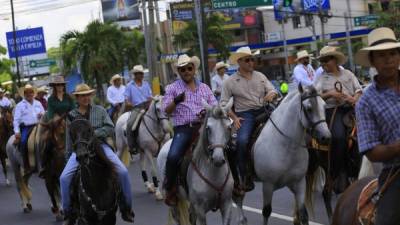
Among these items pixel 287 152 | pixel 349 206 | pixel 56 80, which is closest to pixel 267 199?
pixel 287 152

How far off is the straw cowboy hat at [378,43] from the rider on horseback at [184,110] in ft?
13.4

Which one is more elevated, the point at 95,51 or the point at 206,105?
the point at 95,51

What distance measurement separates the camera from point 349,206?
539 centimetres

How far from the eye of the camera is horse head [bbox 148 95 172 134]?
1404cm

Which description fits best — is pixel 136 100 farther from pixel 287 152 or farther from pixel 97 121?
pixel 287 152

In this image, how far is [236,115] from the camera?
32.0 ft

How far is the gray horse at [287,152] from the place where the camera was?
877 cm

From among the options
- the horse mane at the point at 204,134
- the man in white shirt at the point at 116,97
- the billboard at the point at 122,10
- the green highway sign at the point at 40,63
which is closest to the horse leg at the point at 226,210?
the horse mane at the point at 204,134

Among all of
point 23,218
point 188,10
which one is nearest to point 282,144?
point 23,218

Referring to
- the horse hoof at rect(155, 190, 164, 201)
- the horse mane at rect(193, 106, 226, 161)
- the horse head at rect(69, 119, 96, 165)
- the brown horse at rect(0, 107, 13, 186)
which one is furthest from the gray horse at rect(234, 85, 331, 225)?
the brown horse at rect(0, 107, 13, 186)

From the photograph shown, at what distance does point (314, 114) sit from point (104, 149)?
2.53 m

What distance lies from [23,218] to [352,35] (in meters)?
53.3

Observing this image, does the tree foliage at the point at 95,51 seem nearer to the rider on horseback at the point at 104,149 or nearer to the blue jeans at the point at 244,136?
the blue jeans at the point at 244,136

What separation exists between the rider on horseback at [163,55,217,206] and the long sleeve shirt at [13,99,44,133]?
5.82 metres
